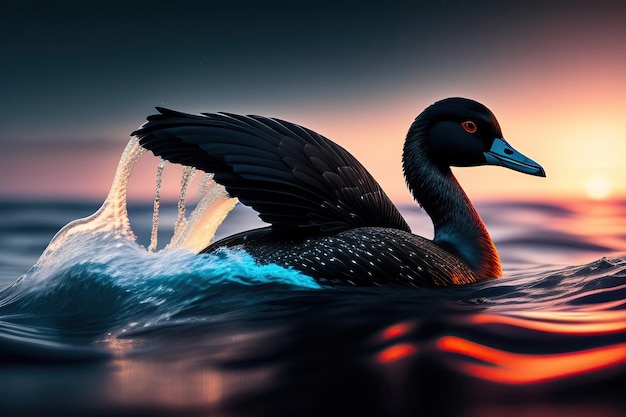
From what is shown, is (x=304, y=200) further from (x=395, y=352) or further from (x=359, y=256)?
(x=395, y=352)

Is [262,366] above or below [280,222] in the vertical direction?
below

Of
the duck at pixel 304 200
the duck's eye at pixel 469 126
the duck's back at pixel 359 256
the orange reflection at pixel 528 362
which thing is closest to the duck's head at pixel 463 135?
the duck's eye at pixel 469 126

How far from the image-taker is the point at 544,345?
3.03m

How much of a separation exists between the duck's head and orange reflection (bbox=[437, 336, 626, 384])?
2.47 metres

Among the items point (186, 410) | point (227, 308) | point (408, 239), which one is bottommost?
point (186, 410)

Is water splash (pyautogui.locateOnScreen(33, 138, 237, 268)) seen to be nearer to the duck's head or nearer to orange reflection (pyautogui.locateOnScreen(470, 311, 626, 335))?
the duck's head

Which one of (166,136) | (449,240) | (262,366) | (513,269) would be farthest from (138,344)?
(513,269)

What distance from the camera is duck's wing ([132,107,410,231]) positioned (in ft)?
14.2

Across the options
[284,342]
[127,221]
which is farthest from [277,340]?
[127,221]

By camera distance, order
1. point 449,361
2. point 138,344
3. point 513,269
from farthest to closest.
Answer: point 513,269, point 138,344, point 449,361

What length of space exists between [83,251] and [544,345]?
3.15m

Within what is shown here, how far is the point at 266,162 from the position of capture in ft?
14.3

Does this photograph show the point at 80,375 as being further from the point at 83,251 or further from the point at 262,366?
the point at 83,251

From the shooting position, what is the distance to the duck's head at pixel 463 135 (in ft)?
17.5
